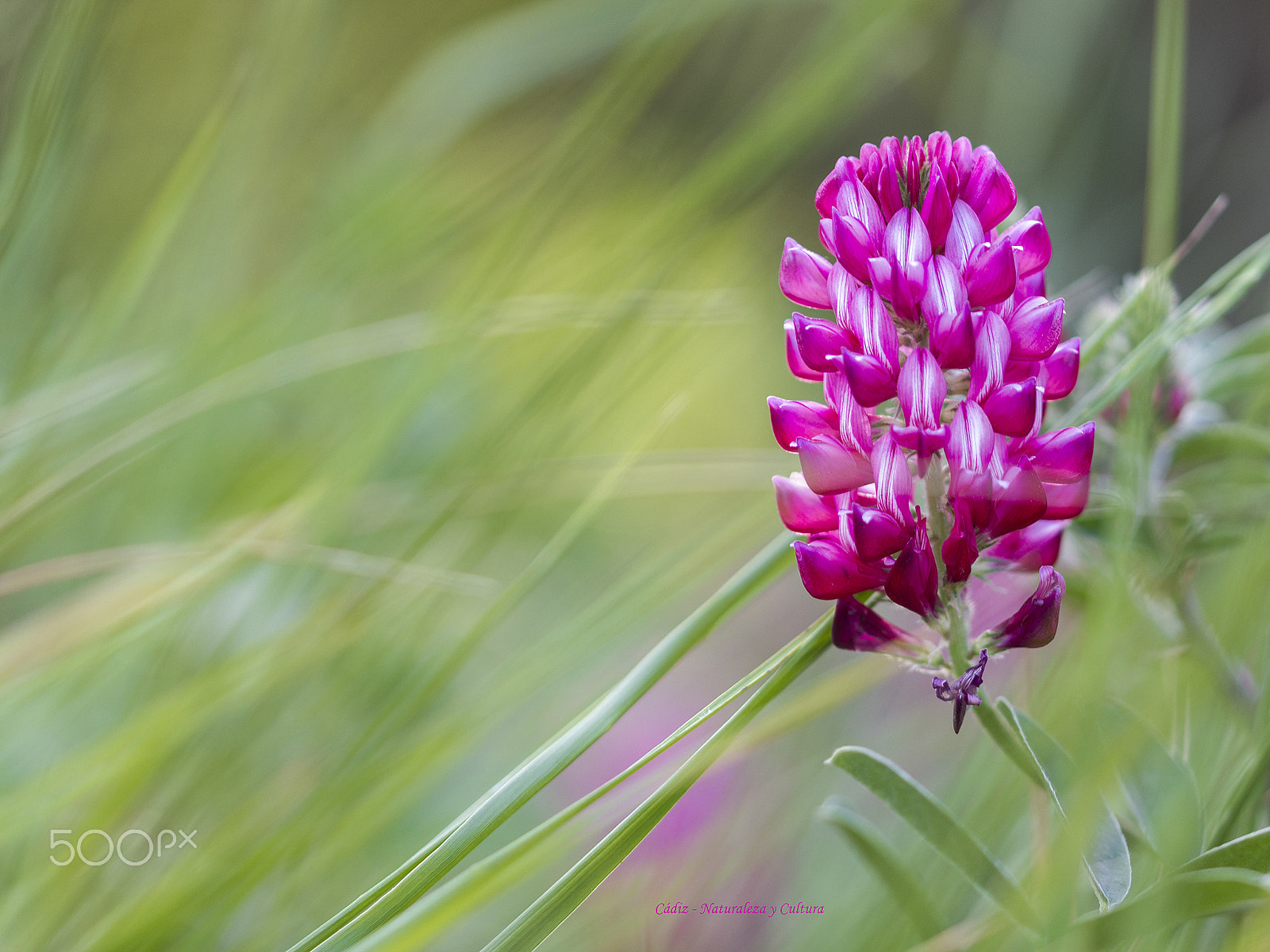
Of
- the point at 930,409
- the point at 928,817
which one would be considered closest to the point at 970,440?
the point at 930,409

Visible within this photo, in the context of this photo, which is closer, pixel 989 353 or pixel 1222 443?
pixel 989 353

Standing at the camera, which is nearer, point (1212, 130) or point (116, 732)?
point (116, 732)

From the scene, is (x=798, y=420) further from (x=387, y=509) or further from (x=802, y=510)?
(x=387, y=509)

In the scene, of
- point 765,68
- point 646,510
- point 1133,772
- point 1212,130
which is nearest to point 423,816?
point 1133,772

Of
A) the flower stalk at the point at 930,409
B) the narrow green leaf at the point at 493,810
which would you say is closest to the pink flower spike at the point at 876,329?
the flower stalk at the point at 930,409

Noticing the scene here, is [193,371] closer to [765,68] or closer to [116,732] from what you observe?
[116,732]

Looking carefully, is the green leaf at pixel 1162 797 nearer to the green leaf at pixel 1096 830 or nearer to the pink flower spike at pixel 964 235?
the green leaf at pixel 1096 830

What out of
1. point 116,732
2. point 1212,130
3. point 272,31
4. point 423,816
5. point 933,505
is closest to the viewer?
point 933,505
